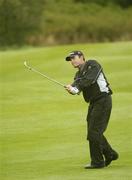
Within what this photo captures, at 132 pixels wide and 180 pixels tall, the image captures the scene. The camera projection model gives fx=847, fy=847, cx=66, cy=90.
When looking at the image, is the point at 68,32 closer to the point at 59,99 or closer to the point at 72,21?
the point at 72,21

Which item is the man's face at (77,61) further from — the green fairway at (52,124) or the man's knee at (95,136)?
the green fairway at (52,124)

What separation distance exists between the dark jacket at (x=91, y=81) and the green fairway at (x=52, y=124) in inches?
46.2

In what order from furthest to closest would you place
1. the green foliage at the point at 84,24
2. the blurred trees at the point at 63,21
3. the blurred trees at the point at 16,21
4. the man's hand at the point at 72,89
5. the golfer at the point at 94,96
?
1. the green foliage at the point at 84,24
2. the blurred trees at the point at 63,21
3. the blurred trees at the point at 16,21
4. the golfer at the point at 94,96
5. the man's hand at the point at 72,89

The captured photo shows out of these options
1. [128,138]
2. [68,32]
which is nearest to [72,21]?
[68,32]

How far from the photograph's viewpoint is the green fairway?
1323 centimetres

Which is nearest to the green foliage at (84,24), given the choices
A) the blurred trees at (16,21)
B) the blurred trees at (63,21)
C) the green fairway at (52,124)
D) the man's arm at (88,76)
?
the blurred trees at (63,21)

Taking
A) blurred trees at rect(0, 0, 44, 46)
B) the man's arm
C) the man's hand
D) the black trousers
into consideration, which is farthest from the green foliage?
the man's hand

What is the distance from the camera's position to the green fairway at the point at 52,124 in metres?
13.2

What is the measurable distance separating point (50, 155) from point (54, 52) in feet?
66.3

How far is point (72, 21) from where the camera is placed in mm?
63594

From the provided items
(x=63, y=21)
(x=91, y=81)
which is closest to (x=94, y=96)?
(x=91, y=81)

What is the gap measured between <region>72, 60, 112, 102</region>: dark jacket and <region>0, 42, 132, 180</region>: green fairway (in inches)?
46.2

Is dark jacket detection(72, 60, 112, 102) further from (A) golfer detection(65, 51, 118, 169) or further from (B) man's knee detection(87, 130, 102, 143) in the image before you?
(B) man's knee detection(87, 130, 102, 143)

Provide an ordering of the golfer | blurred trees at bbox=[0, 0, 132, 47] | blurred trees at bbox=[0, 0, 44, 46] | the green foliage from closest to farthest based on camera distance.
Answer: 1. the golfer
2. blurred trees at bbox=[0, 0, 44, 46]
3. blurred trees at bbox=[0, 0, 132, 47]
4. the green foliage
